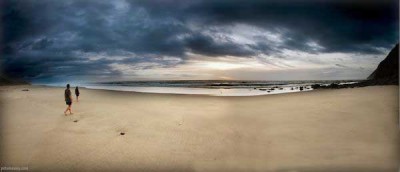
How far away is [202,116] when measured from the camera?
26.0 feet

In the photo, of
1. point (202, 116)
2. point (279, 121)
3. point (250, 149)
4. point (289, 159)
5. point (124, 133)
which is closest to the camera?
point (289, 159)

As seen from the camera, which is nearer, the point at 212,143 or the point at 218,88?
the point at 212,143

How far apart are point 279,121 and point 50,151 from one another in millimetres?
5699

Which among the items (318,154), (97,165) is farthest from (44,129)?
(318,154)

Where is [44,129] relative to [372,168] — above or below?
above

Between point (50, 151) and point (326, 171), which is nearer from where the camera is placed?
point (326, 171)

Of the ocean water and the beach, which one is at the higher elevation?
the ocean water

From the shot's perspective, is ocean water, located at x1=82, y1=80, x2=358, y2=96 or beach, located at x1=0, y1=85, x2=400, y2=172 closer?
beach, located at x1=0, y1=85, x2=400, y2=172

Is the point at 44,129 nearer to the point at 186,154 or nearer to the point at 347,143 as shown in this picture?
the point at 186,154

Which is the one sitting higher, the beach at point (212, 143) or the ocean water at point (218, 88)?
the ocean water at point (218, 88)

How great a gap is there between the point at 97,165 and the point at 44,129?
285 centimetres

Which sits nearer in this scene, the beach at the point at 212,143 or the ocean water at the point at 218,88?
the beach at the point at 212,143

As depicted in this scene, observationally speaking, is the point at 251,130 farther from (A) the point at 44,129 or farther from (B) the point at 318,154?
(A) the point at 44,129

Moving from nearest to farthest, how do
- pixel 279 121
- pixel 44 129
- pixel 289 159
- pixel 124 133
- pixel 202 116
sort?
pixel 289 159 < pixel 124 133 < pixel 44 129 < pixel 279 121 < pixel 202 116
